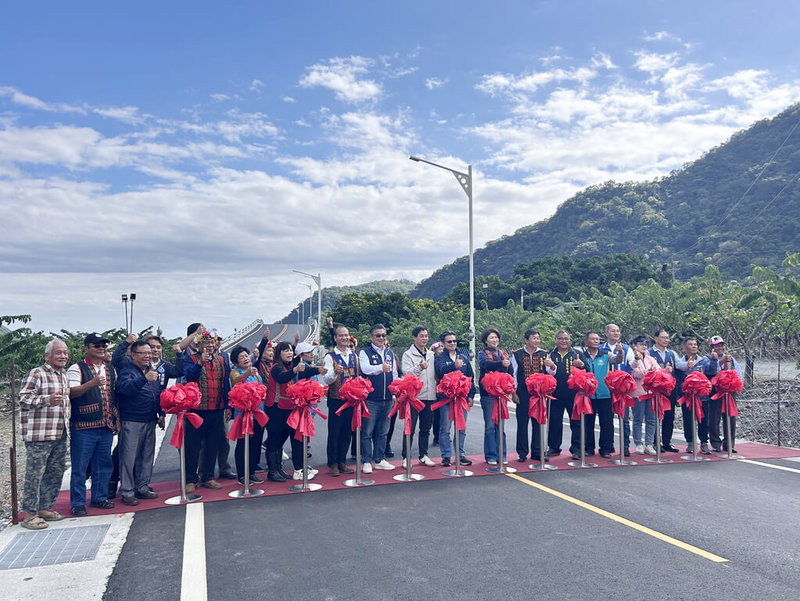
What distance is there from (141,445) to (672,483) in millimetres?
6401

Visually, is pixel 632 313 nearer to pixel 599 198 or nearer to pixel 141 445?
pixel 141 445

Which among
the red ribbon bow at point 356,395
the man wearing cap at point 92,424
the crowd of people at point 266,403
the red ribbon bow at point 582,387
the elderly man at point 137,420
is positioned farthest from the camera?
the red ribbon bow at point 582,387

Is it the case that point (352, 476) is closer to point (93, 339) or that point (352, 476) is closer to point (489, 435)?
point (489, 435)

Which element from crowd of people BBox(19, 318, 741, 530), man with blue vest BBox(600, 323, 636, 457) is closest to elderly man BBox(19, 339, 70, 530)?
crowd of people BBox(19, 318, 741, 530)

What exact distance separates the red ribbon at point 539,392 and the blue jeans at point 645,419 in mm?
1938

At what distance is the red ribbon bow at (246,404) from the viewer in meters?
7.61

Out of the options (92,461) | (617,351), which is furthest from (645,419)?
(92,461)

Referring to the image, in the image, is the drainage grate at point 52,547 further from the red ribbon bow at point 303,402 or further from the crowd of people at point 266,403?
the red ribbon bow at point 303,402

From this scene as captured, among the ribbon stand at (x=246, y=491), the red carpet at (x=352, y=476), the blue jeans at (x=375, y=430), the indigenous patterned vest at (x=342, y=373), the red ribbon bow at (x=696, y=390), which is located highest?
the indigenous patterned vest at (x=342, y=373)

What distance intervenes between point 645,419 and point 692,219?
316 feet

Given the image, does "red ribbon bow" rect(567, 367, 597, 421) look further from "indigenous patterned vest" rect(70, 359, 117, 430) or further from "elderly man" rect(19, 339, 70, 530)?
"elderly man" rect(19, 339, 70, 530)

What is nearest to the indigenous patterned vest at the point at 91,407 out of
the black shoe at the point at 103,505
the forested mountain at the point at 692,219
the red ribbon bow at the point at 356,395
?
the black shoe at the point at 103,505

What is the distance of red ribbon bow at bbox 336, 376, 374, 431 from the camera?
806cm

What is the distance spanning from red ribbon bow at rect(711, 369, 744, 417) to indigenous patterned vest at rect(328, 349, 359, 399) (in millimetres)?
5607
